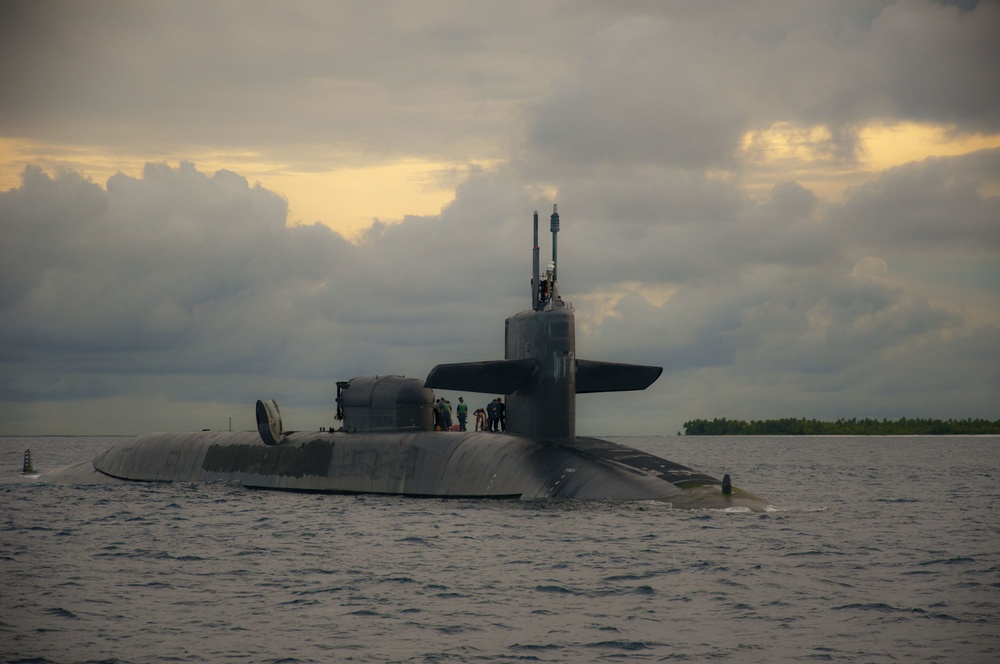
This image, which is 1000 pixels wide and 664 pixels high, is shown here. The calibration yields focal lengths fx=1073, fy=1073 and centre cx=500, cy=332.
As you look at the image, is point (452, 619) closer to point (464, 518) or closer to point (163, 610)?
point (163, 610)

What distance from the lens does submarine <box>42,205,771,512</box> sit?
2611 centimetres

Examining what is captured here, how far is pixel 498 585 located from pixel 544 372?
1155cm

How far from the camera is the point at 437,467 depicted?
29859 mm

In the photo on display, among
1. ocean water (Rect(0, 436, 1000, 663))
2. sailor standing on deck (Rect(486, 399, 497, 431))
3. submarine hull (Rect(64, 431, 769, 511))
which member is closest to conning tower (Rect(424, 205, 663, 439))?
submarine hull (Rect(64, 431, 769, 511))

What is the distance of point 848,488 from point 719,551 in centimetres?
2354

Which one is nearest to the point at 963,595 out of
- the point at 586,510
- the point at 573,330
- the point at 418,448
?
the point at 586,510

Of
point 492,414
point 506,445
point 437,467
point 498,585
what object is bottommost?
point 498,585

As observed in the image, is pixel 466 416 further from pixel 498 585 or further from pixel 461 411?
pixel 498 585

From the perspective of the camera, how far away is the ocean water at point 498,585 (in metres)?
13.5

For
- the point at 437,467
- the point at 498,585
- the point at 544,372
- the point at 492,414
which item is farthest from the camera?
the point at 492,414

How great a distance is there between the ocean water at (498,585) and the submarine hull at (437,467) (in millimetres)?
680

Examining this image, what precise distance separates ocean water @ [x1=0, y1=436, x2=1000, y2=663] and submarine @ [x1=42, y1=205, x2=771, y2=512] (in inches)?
36.2

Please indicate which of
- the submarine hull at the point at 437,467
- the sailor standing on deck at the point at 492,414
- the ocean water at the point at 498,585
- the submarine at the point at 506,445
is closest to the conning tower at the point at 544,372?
the submarine at the point at 506,445

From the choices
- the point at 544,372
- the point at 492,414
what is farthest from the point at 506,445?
the point at 492,414
